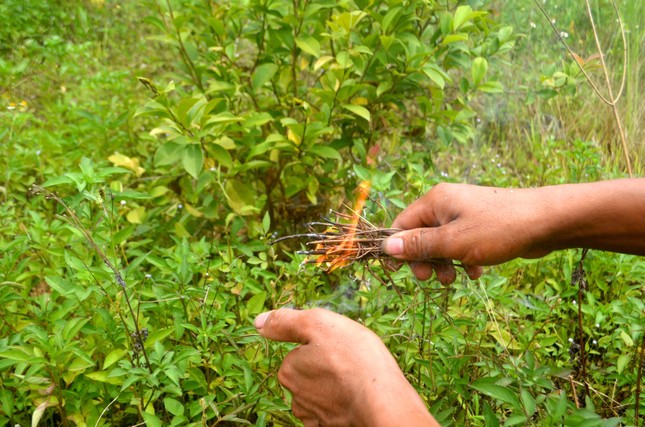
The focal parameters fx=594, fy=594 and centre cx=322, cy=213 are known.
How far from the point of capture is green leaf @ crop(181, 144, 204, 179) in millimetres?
2447

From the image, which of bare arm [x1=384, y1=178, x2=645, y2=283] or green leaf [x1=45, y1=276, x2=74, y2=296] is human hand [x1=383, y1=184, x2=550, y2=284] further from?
green leaf [x1=45, y1=276, x2=74, y2=296]

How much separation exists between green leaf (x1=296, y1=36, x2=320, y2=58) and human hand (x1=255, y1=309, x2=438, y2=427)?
1.46m

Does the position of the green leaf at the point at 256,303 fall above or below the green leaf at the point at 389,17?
below

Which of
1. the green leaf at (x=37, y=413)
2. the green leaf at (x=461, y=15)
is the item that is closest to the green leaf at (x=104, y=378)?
the green leaf at (x=37, y=413)

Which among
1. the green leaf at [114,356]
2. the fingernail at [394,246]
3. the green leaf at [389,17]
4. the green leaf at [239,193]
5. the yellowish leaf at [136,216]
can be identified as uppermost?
the green leaf at [389,17]

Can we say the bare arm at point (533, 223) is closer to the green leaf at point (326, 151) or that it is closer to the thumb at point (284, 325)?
the thumb at point (284, 325)

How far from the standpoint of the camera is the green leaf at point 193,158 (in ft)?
8.03

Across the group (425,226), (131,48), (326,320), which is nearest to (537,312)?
(425,226)

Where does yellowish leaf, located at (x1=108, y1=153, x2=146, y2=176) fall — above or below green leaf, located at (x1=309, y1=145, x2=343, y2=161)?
below

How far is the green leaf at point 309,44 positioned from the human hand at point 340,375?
1.46 meters

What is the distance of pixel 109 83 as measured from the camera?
3555 mm

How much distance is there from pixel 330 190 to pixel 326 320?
1.72 metres

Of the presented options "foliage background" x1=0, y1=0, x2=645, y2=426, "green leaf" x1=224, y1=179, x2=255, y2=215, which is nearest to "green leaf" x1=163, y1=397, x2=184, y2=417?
"foliage background" x1=0, y1=0, x2=645, y2=426

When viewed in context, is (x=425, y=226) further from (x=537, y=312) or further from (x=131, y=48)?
(x=131, y=48)
